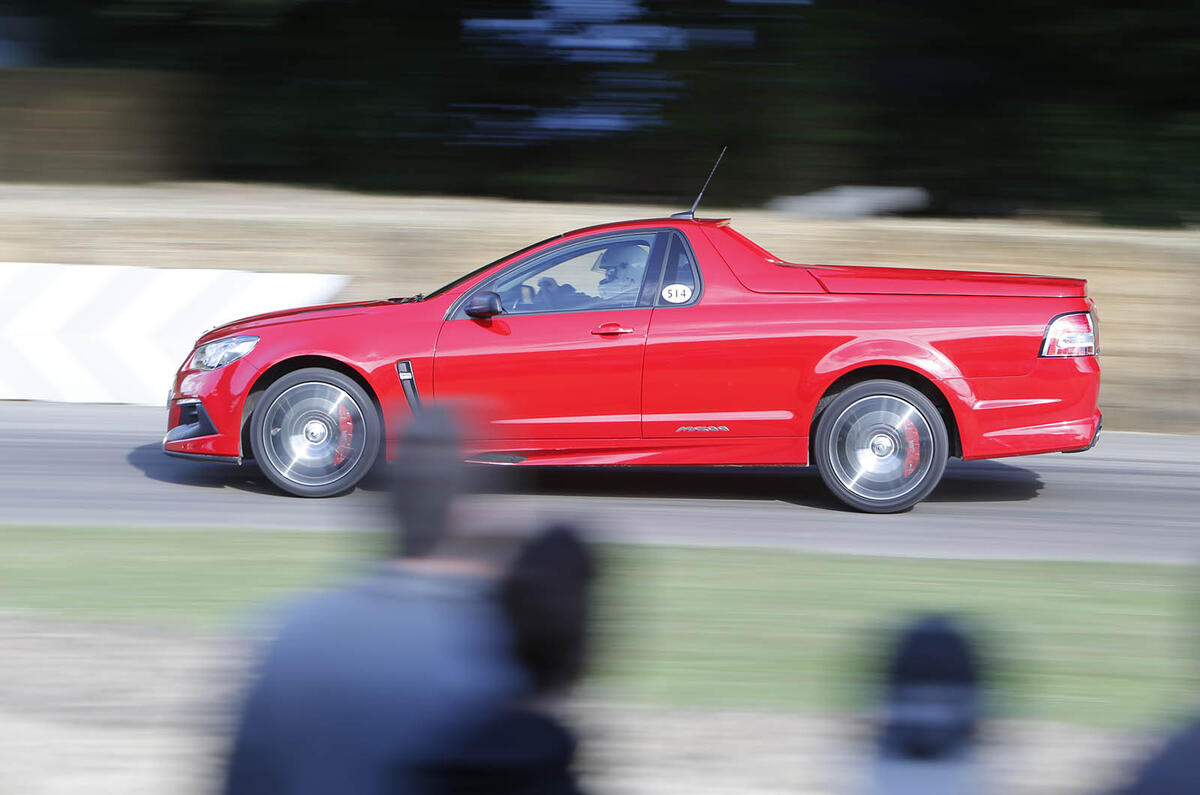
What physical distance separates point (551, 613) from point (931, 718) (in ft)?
1.98

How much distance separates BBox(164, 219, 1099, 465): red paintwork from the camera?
7.79 meters

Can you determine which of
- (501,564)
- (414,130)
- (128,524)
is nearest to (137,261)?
(414,130)

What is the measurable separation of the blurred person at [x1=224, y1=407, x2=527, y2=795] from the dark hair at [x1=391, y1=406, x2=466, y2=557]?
48 mm

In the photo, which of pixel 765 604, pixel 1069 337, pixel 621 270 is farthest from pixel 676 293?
pixel 765 604

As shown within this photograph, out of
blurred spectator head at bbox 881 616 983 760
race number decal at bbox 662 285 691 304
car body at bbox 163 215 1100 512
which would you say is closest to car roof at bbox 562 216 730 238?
car body at bbox 163 215 1100 512

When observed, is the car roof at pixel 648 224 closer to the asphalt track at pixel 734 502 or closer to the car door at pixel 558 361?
the car door at pixel 558 361

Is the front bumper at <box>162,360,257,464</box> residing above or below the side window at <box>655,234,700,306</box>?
below

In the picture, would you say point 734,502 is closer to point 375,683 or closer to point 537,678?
point 537,678

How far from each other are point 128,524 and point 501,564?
223 inches

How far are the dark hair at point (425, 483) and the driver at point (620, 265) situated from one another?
18.8 feet

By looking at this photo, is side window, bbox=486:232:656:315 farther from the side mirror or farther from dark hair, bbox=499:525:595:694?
dark hair, bbox=499:525:595:694

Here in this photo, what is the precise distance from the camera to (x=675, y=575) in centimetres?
624

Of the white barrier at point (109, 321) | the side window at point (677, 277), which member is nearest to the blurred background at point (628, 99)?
the white barrier at point (109, 321)

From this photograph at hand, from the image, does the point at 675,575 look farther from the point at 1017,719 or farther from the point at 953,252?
the point at 953,252
